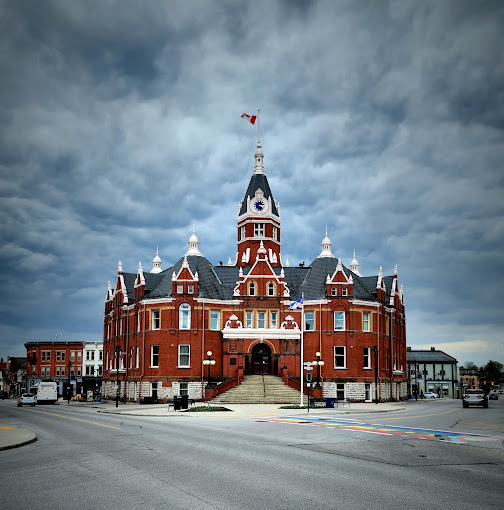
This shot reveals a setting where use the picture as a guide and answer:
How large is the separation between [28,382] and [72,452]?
348ft

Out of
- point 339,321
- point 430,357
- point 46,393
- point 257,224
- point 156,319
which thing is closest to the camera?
point 156,319

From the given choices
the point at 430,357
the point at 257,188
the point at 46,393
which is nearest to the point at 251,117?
the point at 257,188

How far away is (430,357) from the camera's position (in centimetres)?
12306

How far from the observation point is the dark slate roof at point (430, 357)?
121 m

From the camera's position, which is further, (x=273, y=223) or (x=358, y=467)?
(x=273, y=223)

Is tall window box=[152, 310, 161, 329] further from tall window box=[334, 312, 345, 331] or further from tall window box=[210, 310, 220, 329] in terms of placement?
tall window box=[334, 312, 345, 331]

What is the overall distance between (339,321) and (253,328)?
9.37m

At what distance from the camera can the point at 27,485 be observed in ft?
41.1

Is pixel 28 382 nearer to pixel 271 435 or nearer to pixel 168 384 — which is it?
pixel 168 384

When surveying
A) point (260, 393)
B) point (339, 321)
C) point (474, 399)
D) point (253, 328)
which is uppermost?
point (339, 321)

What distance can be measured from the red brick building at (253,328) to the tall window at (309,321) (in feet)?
0.37

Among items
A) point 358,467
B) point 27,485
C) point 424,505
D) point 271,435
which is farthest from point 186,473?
point 271,435

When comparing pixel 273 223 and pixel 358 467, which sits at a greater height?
pixel 273 223

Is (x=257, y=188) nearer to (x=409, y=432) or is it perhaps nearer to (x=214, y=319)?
(x=214, y=319)
